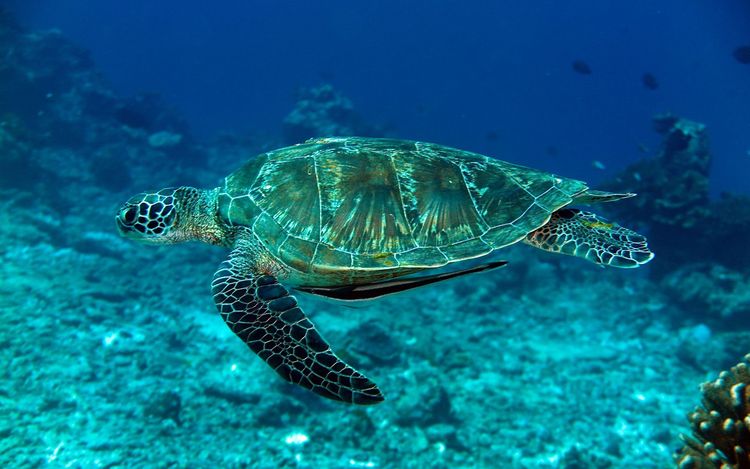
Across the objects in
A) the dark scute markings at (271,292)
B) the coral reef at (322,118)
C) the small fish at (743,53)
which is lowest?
Answer: the dark scute markings at (271,292)

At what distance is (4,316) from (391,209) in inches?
322

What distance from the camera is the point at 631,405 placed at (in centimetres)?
773

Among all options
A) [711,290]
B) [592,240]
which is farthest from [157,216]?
[711,290]

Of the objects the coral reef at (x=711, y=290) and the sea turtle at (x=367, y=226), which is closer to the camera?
the sea turtle at (x=367, y=226)

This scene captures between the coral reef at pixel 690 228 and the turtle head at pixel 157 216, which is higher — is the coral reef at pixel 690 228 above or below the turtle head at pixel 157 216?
above

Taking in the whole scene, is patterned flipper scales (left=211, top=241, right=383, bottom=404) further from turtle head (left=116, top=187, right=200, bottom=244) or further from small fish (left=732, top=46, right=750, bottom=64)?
small fish (left=732, top=46, right=750, bottom=64)

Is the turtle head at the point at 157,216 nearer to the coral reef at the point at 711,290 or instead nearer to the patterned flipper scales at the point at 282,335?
the patterned flipper scales at the point at 282,335

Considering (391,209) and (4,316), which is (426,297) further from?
(4,316)

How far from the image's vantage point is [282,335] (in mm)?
3359

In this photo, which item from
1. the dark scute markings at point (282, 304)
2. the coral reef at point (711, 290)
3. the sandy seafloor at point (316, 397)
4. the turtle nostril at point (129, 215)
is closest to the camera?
the dark scute markings at point (282, 304)

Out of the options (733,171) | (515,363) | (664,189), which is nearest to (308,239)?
(515,363)

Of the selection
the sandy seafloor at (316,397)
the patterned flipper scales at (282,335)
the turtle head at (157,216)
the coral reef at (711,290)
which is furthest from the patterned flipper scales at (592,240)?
the coral reef at (711,290)

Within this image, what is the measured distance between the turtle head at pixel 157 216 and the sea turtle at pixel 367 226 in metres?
0.06

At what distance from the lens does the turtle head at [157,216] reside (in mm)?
4465
